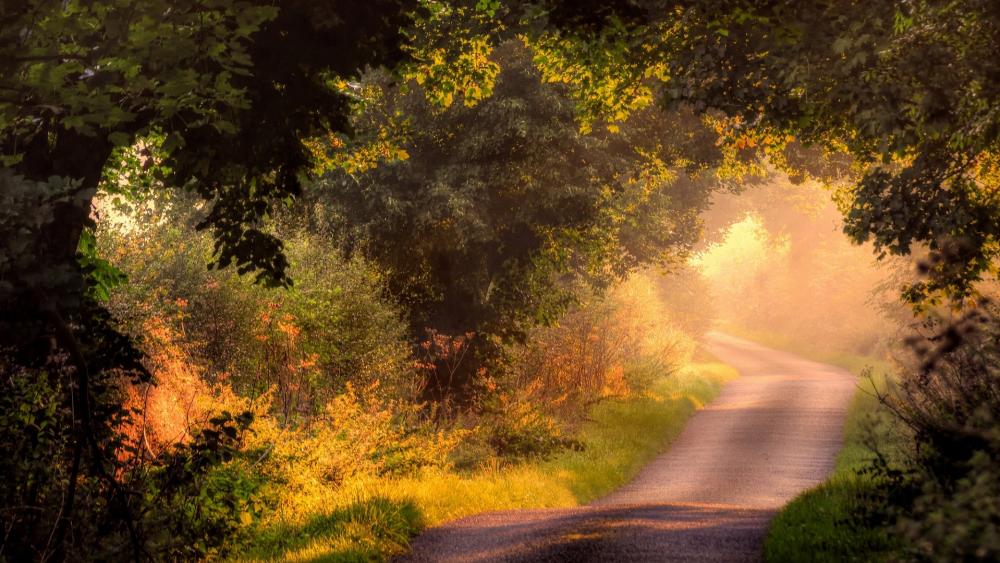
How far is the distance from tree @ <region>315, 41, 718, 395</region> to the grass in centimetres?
368

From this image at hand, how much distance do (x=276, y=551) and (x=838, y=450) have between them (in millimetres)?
16671

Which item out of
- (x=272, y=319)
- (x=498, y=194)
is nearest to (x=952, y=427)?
(x=272, y=319)

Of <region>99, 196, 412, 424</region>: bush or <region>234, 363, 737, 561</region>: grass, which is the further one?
<region>99, 196, 412, 424</region>: bush

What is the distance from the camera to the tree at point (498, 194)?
20234 mm

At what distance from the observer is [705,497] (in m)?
17.2

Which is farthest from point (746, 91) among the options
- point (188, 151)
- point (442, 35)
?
point (188, 151)

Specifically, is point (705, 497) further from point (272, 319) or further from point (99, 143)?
point (99, 143)

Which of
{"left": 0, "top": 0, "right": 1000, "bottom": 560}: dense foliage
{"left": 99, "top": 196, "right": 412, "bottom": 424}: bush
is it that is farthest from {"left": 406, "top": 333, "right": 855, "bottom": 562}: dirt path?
{"left": 99, "top": 196, "right": 412, "bottom": 424}: bush

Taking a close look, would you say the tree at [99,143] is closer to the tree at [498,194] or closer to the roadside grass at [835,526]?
the roadside grass at [835,526]

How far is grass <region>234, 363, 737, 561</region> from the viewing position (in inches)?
416

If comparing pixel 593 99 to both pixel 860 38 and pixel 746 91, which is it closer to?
pixel 746 91

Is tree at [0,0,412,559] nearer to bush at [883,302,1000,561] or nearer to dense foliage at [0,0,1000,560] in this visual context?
dense foliage at [0,0,1000,560]

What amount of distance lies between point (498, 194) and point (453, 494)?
9.59 m

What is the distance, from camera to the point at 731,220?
64562 mm
